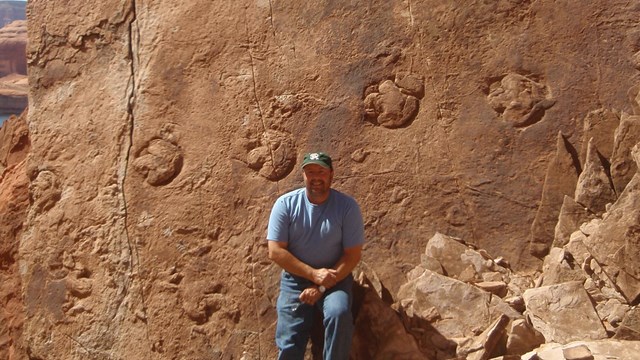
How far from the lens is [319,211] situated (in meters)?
3.40

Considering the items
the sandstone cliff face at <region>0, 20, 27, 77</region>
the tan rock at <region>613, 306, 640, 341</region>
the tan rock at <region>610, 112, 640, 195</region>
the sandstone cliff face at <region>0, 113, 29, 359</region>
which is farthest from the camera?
the sandstone cliff face at <region>0, 20, 27, 77</region>

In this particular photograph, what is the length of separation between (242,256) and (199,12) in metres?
1.55

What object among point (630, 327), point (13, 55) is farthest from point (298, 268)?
point (13, 55)

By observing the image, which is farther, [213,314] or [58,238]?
[58,238]

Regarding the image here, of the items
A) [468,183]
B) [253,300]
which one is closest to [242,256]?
[253,300]

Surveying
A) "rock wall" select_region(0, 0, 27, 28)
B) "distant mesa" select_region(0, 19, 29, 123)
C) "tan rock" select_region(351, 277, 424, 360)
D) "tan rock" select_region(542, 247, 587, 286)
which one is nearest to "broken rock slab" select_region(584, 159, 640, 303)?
"tan rock" select_region(542, 247, 587, 286)

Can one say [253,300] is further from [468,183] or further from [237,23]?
[237,23]

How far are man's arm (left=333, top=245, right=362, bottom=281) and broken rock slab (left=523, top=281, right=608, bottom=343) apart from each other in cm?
88

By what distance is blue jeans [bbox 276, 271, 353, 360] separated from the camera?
3.21 meters

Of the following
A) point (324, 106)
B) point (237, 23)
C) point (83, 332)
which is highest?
point (237, 23)

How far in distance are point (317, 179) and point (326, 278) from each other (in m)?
0.45

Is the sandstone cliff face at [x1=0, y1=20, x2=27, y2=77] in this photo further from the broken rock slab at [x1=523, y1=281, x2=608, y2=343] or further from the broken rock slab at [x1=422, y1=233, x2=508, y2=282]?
the broken rock slab at [x1=523, y1=281, x2=608, y2=343]

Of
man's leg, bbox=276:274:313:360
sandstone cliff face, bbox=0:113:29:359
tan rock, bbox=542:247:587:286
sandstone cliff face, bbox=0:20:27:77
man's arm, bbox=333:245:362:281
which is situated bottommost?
sandstone cliff face, bbox=0:20:27:77

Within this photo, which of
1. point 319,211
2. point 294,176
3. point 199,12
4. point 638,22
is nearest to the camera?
point 319,211
